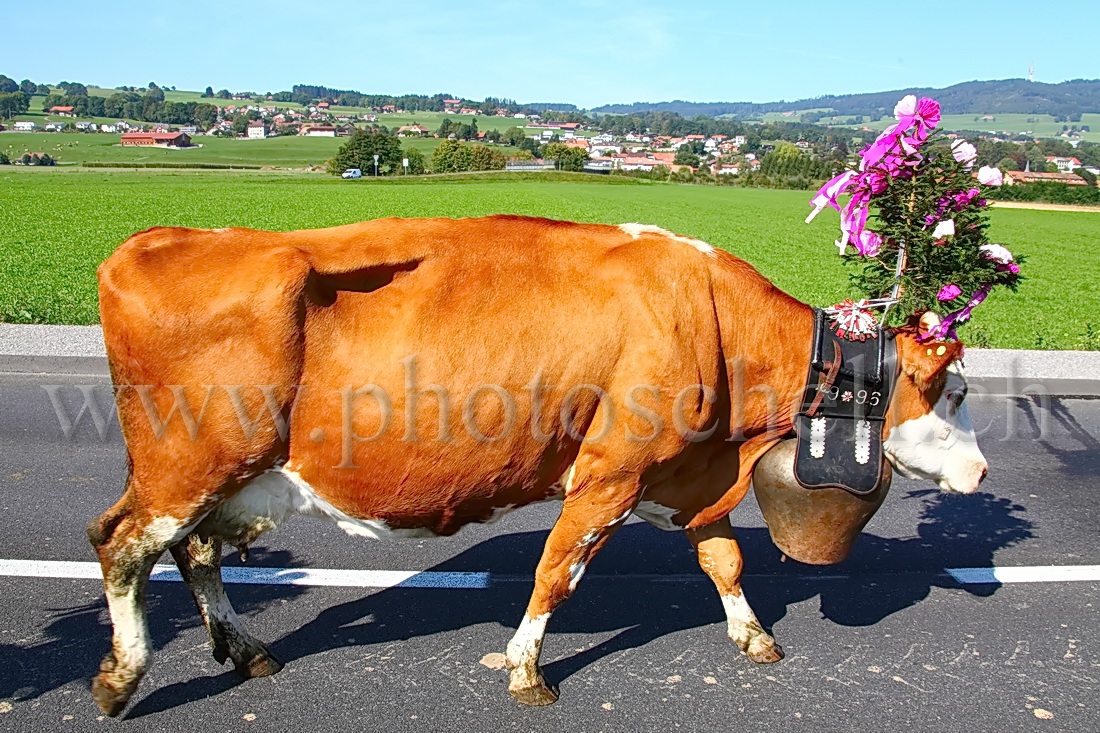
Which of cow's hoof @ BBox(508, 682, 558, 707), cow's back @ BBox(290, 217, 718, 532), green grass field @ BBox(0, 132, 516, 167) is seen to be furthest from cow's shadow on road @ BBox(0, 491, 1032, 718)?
green grass field @ BBox(0, 132, 516, 167)

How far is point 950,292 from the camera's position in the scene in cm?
367

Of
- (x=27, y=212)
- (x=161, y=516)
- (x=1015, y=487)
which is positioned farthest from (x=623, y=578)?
(x=27, y=212)

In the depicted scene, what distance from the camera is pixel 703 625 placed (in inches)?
169

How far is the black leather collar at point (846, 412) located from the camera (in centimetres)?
368

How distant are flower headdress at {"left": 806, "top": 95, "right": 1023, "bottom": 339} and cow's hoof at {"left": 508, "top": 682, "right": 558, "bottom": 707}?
2.07 m

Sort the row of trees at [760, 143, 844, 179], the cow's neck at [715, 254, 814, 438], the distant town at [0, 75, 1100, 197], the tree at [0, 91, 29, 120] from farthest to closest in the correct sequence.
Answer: the tree at [0, 91, 29, 120] → the row of trees at [760, 143, 844, 179] → the distant town at [0, 75, 1100, 197] → the cow's neck at [715, 254, 814, 438]

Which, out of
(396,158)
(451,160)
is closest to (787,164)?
(451,160)

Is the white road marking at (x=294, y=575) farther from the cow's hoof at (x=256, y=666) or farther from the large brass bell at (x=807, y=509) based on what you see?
the large brass bell at (x=807, y=509)

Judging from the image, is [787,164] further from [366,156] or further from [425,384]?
[425,384]

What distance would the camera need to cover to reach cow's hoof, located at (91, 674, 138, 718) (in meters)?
3.40

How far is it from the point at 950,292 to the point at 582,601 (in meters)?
2.20

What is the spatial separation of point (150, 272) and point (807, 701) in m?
2.96

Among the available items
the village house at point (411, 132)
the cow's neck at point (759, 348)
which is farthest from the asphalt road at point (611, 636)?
the village house at point (411, 132)

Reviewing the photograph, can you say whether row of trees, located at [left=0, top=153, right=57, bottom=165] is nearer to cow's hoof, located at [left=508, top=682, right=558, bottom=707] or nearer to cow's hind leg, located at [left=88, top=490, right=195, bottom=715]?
cow's hind leg, located at [left=88, top=490, right=195, bottom=715]
